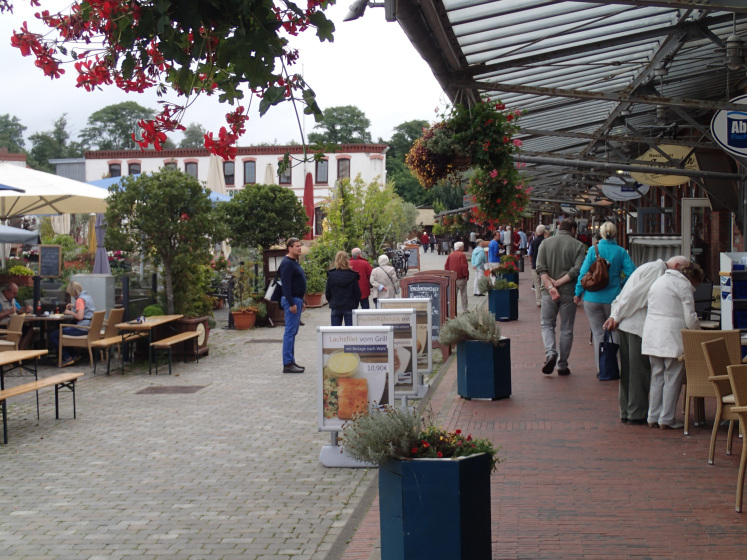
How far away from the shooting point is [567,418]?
922 cm

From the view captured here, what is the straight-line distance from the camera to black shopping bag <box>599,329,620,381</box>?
37.1 ft

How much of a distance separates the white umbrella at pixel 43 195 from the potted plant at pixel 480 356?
26.6 feet

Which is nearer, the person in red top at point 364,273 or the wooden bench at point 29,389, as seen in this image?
the wooden bench at point 29,389

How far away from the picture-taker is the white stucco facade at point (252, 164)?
Result: 5631 centimetres

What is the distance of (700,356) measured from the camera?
7.84m

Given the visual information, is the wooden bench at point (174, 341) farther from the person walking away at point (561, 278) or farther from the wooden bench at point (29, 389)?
the person walking away at point (561, 278)

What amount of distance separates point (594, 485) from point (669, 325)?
215 cm

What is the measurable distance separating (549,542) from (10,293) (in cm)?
1153

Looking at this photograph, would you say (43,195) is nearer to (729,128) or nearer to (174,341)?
(174,341)

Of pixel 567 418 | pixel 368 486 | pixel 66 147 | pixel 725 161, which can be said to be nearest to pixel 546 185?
pixel 725 161

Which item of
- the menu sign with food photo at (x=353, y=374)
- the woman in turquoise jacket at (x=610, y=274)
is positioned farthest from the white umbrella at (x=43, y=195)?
the woman in turquoise jacket at (x=610, y=274)

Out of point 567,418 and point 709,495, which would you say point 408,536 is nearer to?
point 709,495

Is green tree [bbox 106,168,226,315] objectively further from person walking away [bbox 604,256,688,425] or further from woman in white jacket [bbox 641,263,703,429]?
woman in white jacket [bbox 641,263,703,429]

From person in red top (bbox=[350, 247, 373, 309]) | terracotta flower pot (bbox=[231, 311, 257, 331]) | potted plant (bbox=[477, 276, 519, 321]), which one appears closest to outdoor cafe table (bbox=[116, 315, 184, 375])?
person in red top (bbox=[350, 247, 373, 309])
